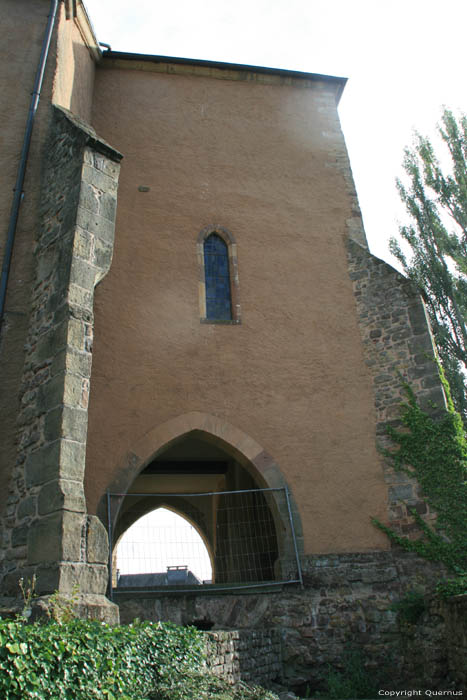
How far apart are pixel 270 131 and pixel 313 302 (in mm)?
3800

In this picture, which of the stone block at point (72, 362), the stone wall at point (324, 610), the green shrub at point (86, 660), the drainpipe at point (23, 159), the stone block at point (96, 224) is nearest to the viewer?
the green shrub at point (86, 660)

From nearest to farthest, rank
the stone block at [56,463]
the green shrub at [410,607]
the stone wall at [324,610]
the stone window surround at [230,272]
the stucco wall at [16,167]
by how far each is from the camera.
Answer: the stone block at [56,463], the stucco wall at [16,167], the stone wall at [324,610], the green shrub at [410,607], the stone window surround at [230,272]

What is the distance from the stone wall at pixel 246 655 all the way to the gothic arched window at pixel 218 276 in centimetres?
458

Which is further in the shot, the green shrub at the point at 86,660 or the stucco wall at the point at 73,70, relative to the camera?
the stucco wall at the point at 73,70

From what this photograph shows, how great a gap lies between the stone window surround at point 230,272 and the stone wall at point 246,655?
4522mm

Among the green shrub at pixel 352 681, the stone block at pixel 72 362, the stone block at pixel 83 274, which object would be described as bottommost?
the green shrub at pixel 352 681

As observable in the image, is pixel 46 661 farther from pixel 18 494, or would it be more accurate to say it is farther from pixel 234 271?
pixel 234 271

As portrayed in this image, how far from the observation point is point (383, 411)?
9.27 meters

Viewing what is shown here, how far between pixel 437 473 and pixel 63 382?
225 inches

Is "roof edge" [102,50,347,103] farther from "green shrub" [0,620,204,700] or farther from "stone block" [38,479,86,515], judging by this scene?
"green shrub" [0,620,204,700]

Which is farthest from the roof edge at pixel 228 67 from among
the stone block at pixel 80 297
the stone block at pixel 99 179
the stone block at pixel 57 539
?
the stone block at pixel 57 539

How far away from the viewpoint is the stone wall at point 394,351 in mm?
8734

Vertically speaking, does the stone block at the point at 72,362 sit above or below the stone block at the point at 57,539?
above

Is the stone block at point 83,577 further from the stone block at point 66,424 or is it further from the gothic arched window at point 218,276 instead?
the gothic arched window at point 218,276
